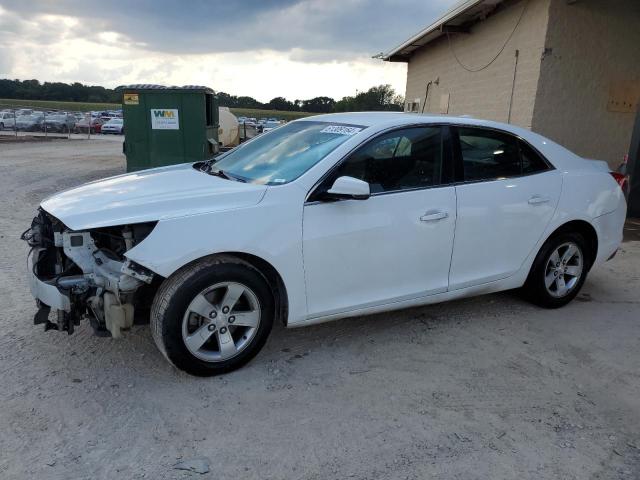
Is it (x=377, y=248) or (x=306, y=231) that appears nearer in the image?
(x=306, y=231)

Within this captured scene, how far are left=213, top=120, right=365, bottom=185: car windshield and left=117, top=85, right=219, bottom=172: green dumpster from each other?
18.2ft

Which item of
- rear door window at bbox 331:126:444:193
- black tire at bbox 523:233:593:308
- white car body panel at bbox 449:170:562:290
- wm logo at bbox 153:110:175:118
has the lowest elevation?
black tire at bbox 523:233:593:308

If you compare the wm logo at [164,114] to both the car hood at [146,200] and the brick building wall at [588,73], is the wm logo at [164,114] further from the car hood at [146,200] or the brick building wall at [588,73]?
the brick building wall at [588,73]

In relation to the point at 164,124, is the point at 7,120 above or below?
below

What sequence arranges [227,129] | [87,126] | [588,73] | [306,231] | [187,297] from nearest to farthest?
[187,297] < [306,231] < [588,73] < [227,129] < [87,126]

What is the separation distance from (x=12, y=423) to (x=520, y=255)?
372cm

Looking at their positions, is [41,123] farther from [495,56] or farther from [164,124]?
[495,56]

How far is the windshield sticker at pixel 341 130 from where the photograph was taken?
149 inches

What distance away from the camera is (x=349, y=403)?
3.12 m

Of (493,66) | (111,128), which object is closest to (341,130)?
(493,66)

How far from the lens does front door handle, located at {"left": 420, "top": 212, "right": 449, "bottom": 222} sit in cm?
375

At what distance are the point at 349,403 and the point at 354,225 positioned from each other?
1.13 meters

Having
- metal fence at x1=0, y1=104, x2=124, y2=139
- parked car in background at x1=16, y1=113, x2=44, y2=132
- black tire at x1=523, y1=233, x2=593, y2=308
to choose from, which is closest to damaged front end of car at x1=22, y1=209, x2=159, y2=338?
black tire at x1=523, y1=233, x2=593, y2=308

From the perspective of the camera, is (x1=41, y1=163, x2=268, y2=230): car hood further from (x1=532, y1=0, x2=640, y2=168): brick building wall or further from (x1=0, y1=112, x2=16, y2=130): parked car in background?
(x1=0, y1=112, x2=16, y2=130): parked car in background
